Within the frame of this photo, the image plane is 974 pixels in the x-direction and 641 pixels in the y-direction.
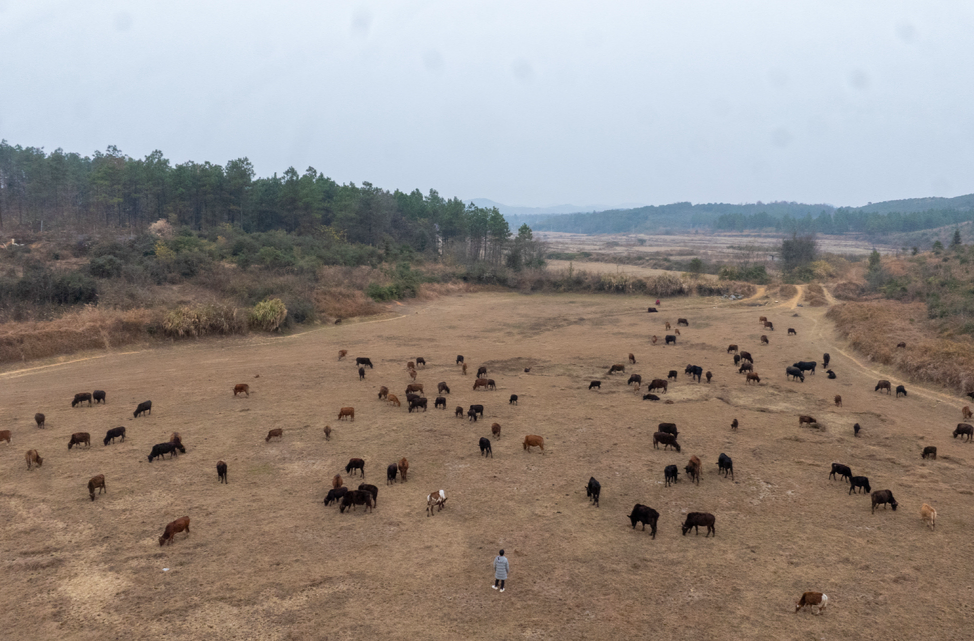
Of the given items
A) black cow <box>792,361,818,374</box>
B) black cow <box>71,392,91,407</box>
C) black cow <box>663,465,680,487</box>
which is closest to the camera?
black cow <box>663,465,680,487</box>

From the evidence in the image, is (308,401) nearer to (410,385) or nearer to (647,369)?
(410,385)

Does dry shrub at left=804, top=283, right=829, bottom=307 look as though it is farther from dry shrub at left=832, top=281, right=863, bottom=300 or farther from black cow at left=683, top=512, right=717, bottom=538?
black cow at left=683, top=512, right=717, bottom=538

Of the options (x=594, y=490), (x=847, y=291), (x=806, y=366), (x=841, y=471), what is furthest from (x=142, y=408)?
(x=847, y=291)

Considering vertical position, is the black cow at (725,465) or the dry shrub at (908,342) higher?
the dry shrub at (908,342)

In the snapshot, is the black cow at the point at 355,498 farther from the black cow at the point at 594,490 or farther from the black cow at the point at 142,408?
the black cow at the point at 142,408

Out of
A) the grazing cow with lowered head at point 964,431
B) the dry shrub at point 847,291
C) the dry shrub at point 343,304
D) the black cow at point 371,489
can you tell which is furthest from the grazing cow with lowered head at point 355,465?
the dry shrub at point 847,291

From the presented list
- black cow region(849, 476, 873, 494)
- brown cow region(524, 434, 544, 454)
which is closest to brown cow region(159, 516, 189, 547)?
brown cow region(524, 434, 544, 454)

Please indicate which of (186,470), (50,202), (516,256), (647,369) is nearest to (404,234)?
(516,256)
